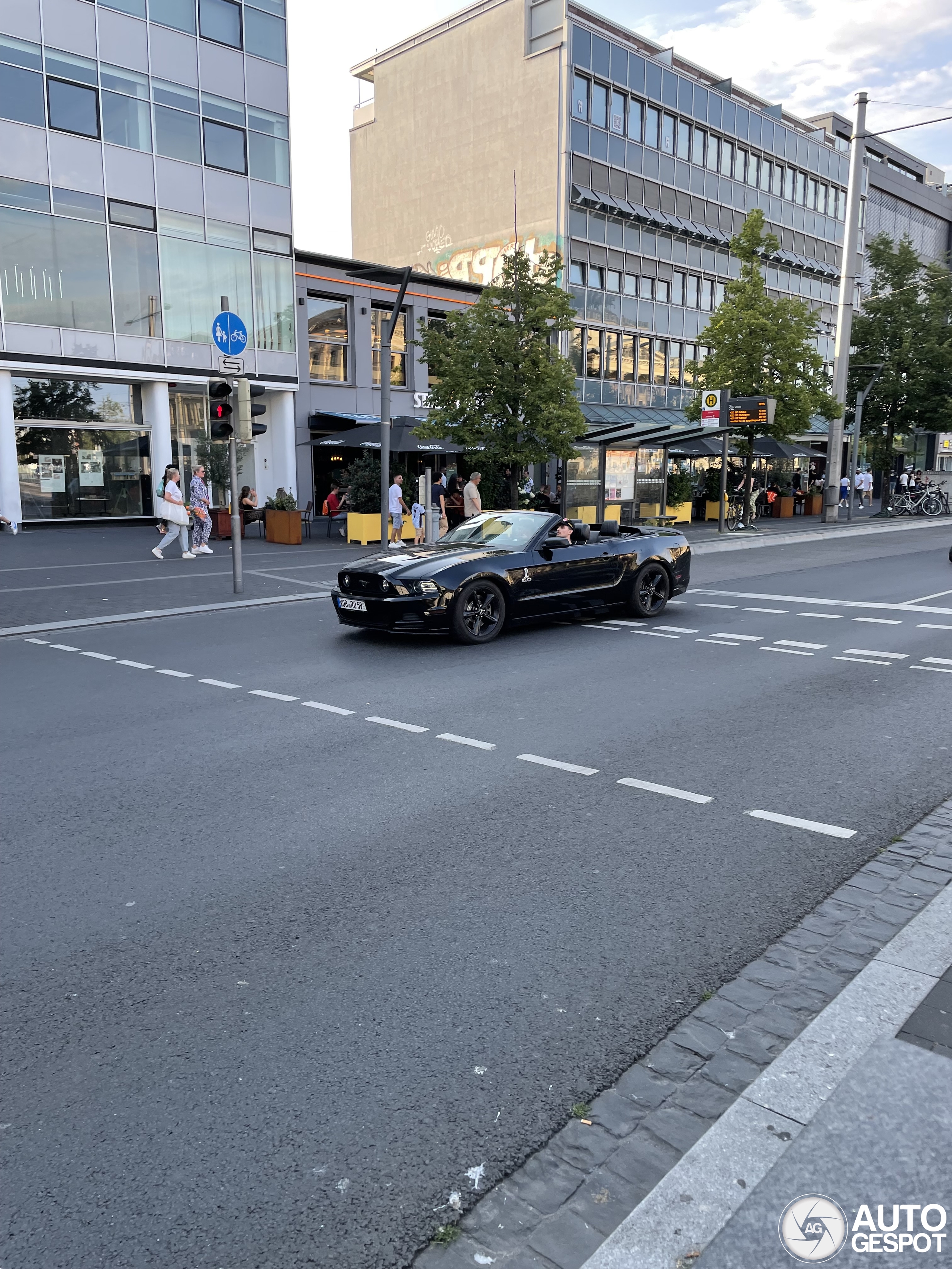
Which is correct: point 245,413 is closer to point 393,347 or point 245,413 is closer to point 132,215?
point 132,215

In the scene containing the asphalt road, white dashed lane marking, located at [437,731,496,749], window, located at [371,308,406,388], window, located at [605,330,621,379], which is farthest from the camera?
window, located at [605,330,621,379]

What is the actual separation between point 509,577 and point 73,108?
2278 cm

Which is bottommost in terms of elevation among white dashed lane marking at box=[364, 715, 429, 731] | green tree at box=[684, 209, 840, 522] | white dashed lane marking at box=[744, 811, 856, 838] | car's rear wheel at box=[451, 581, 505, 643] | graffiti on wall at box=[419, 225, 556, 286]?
white dashed lane marking at box=[744, 811, 856, 838]

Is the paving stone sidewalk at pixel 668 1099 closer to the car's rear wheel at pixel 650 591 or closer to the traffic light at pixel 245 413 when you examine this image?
the car's rear wheel at pixel 650 591

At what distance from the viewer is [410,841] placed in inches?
189

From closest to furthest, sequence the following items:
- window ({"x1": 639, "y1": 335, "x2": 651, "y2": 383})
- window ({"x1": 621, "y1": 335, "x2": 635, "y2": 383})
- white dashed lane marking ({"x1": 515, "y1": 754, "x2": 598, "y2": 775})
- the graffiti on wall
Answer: white dashed lane marking ({"x1": 515, "y1": 754, "x2": 598, "y2": 775}) → the graffiti on wall → window ({"x1": 621, "y1": 335, "x2": 635, "y2": 383}) → window ({"x1": 639, "y1": 335, "x2": 651, "y2": 383})

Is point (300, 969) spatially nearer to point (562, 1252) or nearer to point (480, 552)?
point (562, 1252)

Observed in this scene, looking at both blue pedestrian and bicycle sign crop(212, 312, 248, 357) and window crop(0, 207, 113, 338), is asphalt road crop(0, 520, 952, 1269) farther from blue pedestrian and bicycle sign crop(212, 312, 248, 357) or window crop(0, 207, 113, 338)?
window crop(0, 207, 113, 338)

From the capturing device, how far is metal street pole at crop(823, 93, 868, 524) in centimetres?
2945

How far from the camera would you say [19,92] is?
24.6m

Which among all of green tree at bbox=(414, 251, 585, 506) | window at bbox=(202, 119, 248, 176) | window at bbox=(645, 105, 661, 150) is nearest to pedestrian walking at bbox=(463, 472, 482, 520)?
green tree at bbox=(414, 251, 585, 506)

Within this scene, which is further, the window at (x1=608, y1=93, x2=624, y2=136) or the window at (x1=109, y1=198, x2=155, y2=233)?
the window at (x1=608, y1=93, x2=624, y2=136)

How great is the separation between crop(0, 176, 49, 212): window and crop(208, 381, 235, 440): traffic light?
1508 cm

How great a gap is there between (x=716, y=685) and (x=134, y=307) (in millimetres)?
24015
